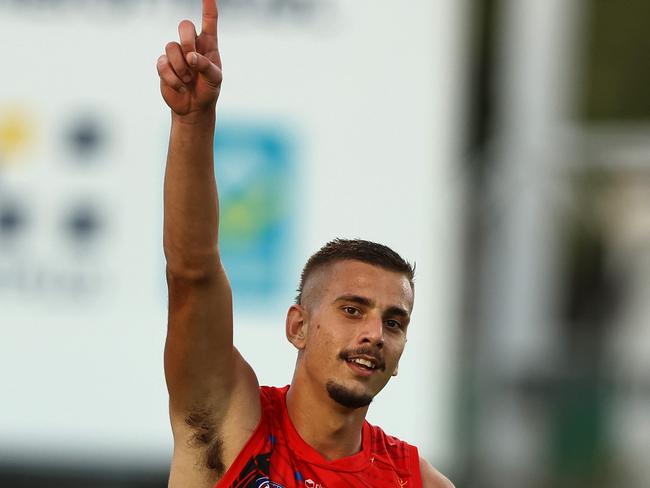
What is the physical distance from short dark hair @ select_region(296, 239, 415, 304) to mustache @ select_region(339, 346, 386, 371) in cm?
42

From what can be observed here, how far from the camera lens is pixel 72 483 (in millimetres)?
14625

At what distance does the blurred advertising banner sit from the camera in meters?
14.3

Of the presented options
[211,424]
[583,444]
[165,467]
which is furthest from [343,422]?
[583,444]

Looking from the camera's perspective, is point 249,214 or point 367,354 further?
point 249,214

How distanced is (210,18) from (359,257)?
3.79 feet

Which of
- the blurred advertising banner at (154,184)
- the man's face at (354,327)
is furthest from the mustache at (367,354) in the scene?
the blurred advertising banner at (154,184)

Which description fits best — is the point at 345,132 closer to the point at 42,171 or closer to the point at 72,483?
the point at 42,171

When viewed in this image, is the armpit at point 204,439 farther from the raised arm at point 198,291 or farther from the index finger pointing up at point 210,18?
the index finger pointing up at point 210,18

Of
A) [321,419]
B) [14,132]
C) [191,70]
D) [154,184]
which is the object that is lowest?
[321,419]

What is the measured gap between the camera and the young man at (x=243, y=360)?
5.72 meters

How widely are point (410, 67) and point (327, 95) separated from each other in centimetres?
79

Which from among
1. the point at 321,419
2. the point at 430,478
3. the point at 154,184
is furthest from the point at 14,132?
the point at 321,419

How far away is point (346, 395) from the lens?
19.9 feet

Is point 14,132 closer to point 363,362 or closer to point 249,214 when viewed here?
point 249,214
